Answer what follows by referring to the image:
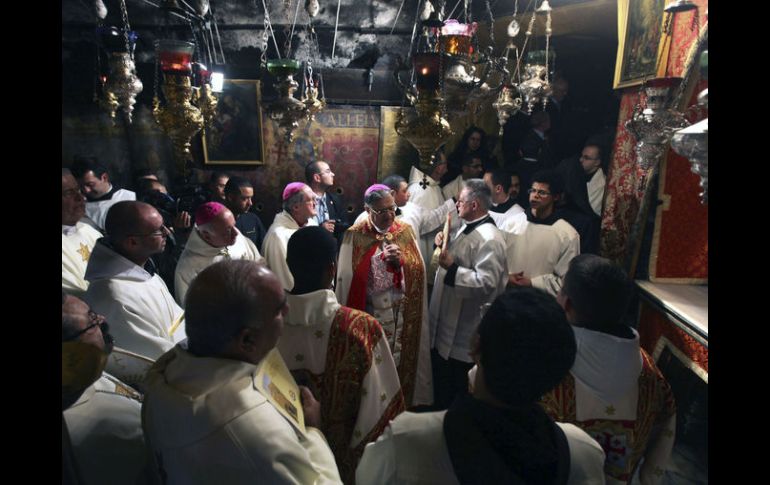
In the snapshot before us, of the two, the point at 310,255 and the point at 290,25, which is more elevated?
the point at 290,25

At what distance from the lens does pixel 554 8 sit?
5.76 meters

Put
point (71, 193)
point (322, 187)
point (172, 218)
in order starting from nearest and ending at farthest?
1. point (71, 193)
2. point (172, 218)
3. point (322, 187)

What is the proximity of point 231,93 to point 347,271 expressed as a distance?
4.00 meters

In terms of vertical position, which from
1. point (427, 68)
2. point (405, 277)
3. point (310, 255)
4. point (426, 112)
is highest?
point (427, 68)

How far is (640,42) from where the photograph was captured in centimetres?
425

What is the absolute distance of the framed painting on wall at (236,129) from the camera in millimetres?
7074

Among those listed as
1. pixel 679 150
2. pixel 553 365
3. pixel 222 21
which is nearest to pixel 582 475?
pixel 553 365

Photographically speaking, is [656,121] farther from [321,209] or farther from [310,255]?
[321,209]

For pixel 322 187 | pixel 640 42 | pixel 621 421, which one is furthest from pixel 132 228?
pixel 640 42

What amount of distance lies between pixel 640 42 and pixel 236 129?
17.4 feet

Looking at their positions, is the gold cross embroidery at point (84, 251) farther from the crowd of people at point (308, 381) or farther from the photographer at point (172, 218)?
the photographer at point (172, 218)

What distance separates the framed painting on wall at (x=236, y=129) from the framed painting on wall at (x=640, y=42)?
4710 mm

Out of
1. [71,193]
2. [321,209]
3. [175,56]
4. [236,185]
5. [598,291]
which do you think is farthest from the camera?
[321,209]

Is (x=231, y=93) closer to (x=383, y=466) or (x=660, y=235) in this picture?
(x=660, y=235)
